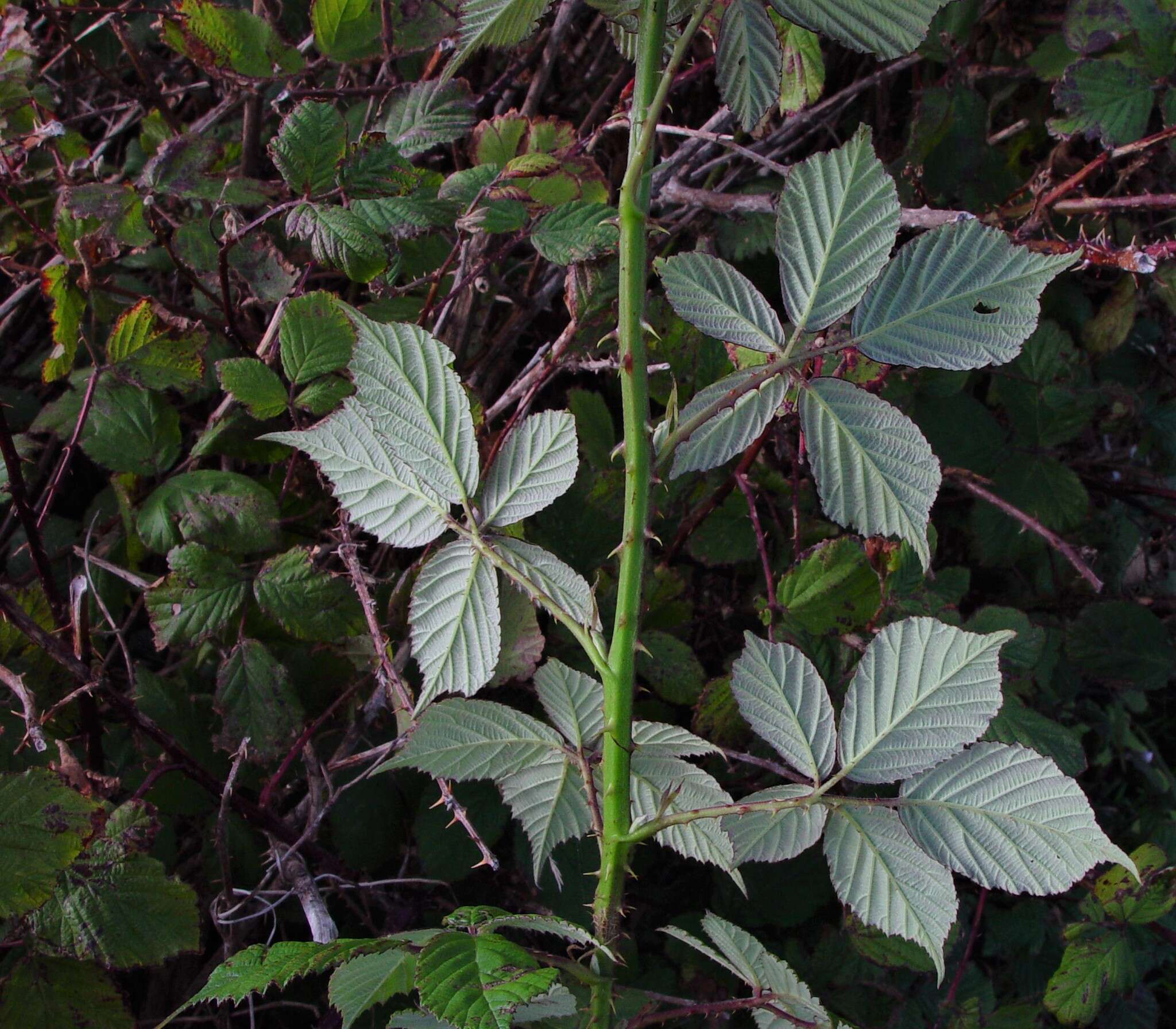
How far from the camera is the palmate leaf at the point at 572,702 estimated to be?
806 millimetres

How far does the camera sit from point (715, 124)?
55.4 inches

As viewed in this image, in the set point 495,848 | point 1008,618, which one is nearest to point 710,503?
point 1008,618

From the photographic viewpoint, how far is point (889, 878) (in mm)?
667

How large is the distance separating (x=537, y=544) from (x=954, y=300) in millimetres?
580

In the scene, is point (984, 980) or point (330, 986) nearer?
point (330, 986)

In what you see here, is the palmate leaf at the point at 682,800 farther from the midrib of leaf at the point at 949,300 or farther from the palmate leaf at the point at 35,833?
the palmate leaf at the point at 35,833

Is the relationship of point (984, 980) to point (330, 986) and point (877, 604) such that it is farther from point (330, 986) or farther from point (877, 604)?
point (330, 986)

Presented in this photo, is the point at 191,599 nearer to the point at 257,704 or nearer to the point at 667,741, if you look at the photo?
the point at 257,704

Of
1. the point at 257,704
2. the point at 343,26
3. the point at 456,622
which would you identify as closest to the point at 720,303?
the point at 456,622


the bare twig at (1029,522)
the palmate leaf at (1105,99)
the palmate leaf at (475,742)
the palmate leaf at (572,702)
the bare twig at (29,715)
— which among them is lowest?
the bare twig at (1029,522)

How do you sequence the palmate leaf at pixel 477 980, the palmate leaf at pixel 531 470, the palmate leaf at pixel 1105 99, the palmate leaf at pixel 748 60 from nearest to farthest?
the palmate leaf at pixel 477 980 → the palmate leaf at pixel 748 60 → the palmate leaf at pixel 531 470 → the palmate leaf at pixel 1105 99

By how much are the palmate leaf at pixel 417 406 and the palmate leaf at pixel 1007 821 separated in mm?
416

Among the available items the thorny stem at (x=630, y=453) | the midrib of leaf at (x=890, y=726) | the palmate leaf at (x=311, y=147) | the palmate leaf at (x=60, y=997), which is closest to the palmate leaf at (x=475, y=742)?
the thorny stem at (x=630, y=453)

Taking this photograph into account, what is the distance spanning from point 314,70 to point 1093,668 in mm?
1504
